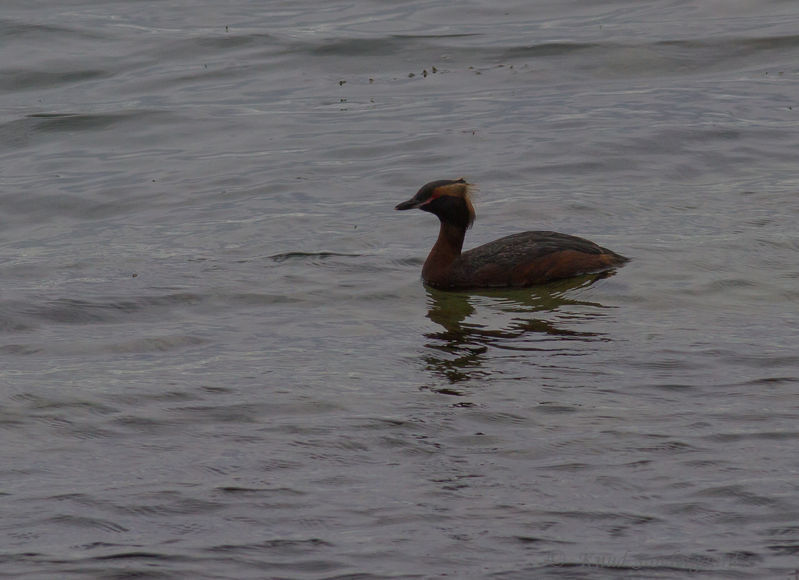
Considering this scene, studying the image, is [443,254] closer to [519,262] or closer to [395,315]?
[519,262]

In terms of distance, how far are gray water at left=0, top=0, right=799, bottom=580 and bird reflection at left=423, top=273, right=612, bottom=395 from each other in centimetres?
5

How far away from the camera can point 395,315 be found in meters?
10.5

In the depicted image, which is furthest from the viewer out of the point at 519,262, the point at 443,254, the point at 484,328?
the point at 443,254

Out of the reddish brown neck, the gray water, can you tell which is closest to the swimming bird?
the reddish brown neck

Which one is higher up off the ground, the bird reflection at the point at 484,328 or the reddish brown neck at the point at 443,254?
the reddish brown neck at the point at 443,254

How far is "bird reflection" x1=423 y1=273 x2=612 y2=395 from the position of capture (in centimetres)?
900

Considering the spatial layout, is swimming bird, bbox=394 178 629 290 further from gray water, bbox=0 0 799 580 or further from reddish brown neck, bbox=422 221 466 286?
gray water, bbox=0 0 799 580

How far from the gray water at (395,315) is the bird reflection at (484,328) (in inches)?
1.8

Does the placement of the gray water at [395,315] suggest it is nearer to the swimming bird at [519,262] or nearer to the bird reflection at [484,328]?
the bird reflection at [484,328]

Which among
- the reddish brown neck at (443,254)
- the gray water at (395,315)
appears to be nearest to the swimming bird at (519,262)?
the reddish brown neck at (443,254)

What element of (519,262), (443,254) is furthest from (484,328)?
(443,254)

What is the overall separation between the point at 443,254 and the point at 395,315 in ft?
4.28

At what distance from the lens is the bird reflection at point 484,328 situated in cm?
900

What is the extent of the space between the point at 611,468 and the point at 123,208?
9316 millimetres
